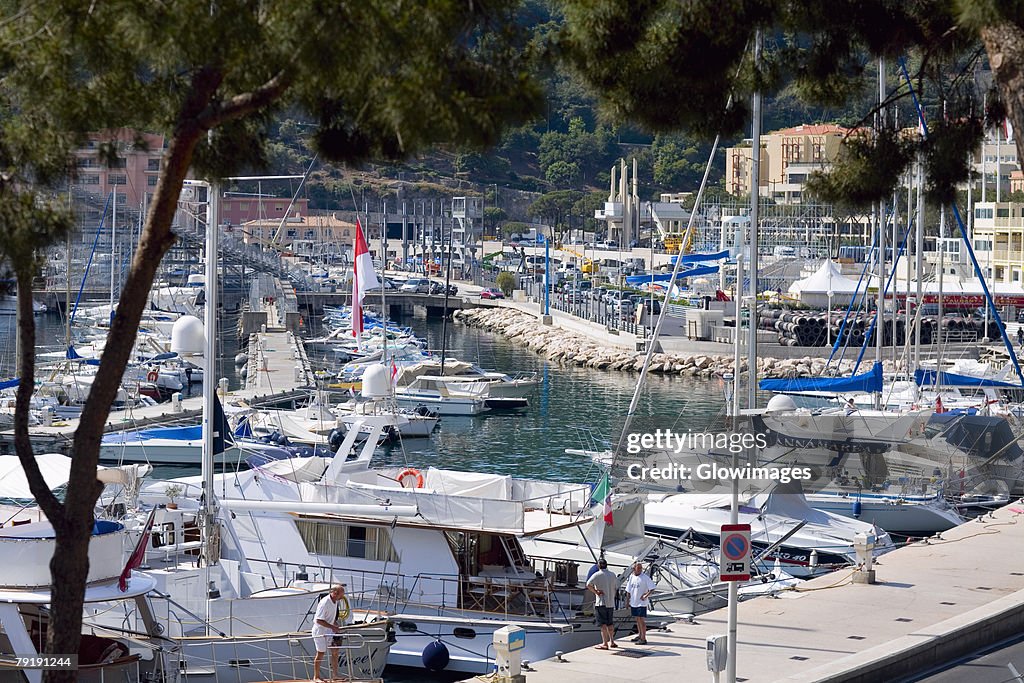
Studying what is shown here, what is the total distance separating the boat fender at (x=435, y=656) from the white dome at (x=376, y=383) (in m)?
14.5

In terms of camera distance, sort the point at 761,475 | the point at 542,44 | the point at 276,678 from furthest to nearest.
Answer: the point at 761,475
the point at 276,678
the point at 542,44

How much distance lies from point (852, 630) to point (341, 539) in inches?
283

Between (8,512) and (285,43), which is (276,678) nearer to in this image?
(8,512)

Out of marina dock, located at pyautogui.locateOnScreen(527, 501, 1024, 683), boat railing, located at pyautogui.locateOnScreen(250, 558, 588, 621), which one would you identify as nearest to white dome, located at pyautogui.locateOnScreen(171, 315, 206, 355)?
boat railing, located at pyautogui.locateOnScreen(250, 558, 588, 621)

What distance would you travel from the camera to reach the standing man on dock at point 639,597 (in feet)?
52.3

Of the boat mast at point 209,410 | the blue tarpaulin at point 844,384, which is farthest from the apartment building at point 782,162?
the boat mast at point 209,410

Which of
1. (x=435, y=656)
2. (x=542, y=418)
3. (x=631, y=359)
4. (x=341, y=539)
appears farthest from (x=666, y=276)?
(x=435, y=656)

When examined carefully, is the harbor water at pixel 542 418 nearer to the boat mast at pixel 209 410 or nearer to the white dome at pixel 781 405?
the white dome at pixel 781 405

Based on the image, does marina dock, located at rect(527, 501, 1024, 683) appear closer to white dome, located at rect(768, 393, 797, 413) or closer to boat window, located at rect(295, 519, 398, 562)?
boat window, located at rect(295, 519, 398, 562)

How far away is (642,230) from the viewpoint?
498ft

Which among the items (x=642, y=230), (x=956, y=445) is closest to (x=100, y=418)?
(x=956, y=445)

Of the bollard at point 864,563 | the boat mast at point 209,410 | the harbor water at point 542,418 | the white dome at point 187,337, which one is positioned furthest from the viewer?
the harbor water at point 542,418

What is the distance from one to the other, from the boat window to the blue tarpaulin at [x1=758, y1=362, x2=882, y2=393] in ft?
60.7

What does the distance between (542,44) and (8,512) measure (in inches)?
430
